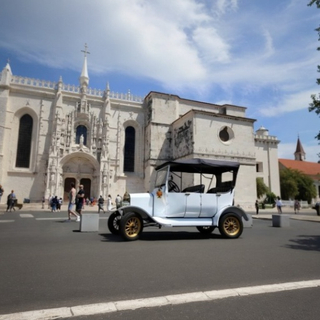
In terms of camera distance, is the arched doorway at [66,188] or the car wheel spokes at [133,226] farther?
the arched doorway at [66,188]

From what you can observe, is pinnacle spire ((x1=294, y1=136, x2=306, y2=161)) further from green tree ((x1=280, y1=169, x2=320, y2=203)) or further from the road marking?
the road marking

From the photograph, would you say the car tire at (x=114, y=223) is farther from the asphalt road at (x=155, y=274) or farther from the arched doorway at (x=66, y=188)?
the arched doorway at (x=66, y=188)

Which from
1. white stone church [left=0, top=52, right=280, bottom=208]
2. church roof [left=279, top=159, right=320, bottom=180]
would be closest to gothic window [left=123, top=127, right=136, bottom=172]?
white stone church [left=0, top=52, right=280, bottom=208]

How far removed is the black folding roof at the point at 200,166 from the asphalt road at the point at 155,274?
2678 millimetres

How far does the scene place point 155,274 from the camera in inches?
167

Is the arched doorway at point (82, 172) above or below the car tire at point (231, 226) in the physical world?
above

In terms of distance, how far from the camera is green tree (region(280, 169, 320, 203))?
152ft

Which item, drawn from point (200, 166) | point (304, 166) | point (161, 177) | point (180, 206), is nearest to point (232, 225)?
point (180, 206)

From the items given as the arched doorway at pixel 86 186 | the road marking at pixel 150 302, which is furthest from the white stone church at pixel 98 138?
the road marking at pixel 150 302

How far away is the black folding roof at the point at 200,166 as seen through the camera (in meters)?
8.60

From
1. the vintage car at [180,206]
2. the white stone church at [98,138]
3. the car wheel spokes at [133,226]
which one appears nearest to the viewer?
the car wheel spokes at [133,226]

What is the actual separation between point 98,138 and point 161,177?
25.6 m

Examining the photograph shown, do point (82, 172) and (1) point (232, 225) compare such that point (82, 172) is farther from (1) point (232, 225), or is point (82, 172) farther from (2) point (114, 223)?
(1) point (232, 225)

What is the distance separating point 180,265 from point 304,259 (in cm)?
287
